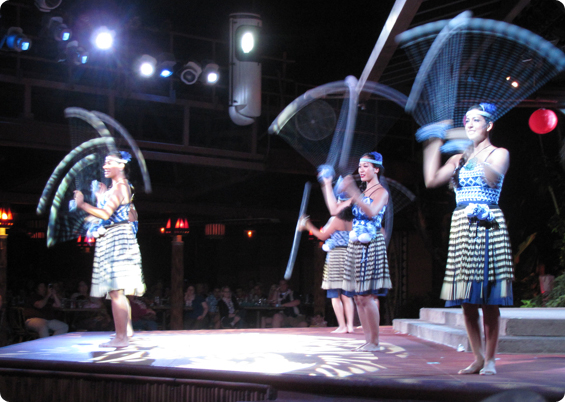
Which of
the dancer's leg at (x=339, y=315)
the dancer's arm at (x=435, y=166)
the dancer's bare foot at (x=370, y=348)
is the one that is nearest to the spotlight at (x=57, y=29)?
the dancer's leg at (x=339, y=315)

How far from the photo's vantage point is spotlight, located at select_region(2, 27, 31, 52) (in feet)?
26.8

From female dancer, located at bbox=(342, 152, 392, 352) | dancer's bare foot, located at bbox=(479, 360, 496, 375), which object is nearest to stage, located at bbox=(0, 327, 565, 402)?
dancer's bare foot, located at bbox=(479, 360, 496, 375)

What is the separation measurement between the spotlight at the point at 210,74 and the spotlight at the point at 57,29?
227 centimetres

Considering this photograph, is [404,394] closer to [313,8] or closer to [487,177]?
[487,177]

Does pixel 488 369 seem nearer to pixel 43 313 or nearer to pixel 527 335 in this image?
pixel 527 335

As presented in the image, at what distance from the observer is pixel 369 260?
473 cm

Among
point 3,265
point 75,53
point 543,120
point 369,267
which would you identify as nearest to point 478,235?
point 369,267

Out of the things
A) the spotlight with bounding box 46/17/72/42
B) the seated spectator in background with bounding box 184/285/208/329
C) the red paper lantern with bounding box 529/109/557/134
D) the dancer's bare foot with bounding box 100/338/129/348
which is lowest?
the seated spectator in background with bounding box 184/285/208/329

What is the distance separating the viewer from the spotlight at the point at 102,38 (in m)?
8.70

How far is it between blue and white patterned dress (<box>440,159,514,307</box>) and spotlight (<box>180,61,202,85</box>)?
22.9ft

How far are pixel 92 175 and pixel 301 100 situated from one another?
2908 millimetres

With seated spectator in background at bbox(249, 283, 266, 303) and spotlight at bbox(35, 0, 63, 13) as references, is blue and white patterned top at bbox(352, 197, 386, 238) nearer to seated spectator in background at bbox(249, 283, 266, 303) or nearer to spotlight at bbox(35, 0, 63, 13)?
spotlight at bbox(35, 0, 63, 13)

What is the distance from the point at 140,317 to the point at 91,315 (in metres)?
2.43

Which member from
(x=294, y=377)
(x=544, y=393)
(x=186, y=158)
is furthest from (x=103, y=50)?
(x=544, y=393)
